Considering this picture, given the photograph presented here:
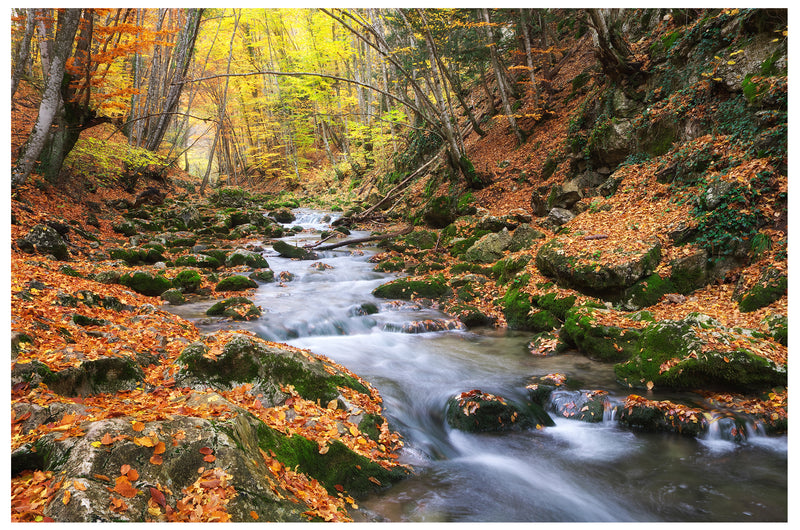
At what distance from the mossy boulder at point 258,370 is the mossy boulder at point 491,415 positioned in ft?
5.81

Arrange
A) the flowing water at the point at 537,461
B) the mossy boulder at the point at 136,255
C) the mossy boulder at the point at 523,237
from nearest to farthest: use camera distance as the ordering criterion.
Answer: the flowing water at the point at 537,461 < the mossy boulder at the point at 136,255 < the mossy boulder at the point at 523,237

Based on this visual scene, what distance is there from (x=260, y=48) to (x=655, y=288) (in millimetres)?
33458

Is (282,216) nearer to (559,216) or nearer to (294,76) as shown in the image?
(294,76)

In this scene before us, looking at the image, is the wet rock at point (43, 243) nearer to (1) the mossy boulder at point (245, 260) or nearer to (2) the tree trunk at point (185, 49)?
(1) the mossy boulder at point (245, 260)

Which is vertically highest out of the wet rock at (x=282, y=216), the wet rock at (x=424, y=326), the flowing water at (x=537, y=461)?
the wet rock at (x=282, y=216)

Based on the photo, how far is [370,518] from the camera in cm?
331

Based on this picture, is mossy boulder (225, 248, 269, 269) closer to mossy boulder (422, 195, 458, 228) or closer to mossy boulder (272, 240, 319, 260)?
mossy boulder (272, 240, 319, 260)

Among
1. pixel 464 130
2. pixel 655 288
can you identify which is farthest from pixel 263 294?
pixel 464 130

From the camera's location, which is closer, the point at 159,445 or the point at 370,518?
the point at 159,445

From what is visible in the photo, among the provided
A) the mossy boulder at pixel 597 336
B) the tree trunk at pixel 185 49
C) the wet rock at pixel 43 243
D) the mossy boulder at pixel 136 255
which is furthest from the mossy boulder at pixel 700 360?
the tree trunk at pixel 185 49

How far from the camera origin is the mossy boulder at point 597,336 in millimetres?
6504

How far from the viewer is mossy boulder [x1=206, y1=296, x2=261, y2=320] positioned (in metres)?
8.27

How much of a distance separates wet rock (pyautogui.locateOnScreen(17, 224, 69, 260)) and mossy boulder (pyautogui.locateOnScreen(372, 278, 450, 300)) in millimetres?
7441

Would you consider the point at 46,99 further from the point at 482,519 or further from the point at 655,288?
the point at 655,288
